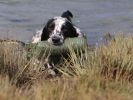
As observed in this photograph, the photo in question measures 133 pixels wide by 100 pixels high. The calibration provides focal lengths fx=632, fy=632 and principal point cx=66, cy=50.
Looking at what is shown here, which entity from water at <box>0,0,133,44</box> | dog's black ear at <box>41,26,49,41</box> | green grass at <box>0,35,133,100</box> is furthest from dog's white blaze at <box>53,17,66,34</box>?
water at <box>0,0,133,44</box>

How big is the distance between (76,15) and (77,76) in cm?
1145

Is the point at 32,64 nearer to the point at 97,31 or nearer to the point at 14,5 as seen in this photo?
the point at 97,31

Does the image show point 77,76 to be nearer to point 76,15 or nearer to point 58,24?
point 58,24

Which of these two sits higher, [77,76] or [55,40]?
[55,40]

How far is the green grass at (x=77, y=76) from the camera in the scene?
710 cm

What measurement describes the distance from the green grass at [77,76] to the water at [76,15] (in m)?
5.69

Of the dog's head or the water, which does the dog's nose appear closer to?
the dog's head

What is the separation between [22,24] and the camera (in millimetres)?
18391

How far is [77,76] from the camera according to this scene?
28.5ft

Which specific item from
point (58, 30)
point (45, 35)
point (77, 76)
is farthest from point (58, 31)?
point (77, 76)

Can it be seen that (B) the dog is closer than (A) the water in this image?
Yes

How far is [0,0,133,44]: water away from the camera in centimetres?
1750

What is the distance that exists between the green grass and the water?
18.7 ft

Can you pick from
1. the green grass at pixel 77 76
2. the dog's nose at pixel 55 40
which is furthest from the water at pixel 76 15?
the green grass at pixel 77 76
